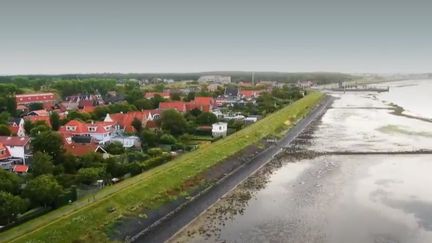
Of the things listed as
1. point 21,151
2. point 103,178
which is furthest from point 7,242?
point 21,151

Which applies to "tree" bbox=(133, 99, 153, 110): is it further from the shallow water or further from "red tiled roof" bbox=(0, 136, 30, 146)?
"red tiled roof" bbox=(0, 136, 30, 146)

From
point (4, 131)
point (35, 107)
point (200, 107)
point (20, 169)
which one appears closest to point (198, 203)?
point (20, 169)

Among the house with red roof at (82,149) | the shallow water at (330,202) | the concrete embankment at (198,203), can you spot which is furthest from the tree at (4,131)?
the shallow water at (330,202)

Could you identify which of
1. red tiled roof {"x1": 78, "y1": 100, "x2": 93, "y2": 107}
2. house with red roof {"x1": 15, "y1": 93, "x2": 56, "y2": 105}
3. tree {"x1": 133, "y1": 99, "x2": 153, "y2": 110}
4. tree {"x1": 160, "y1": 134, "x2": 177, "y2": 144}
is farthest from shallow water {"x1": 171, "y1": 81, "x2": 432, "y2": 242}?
house with red roof {"x1": 15, "y1": 93, "x2": 56, "y2": 105}

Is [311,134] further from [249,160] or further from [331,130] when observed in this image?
[249,160]

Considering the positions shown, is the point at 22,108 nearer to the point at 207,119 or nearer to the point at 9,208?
the point at 207,119
